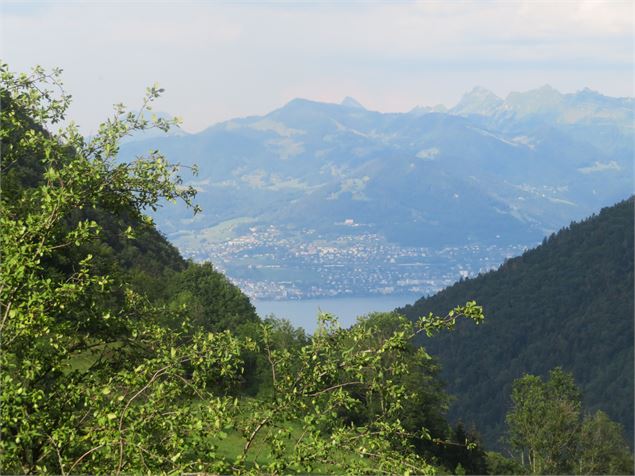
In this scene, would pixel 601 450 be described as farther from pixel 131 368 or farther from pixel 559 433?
pixel 131 368

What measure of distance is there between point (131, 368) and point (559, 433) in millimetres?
61894

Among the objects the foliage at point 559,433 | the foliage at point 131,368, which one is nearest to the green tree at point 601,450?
the foliage at point 559,433

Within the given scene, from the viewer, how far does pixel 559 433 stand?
6906 cm

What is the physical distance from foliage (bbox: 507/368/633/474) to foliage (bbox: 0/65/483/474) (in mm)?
60002

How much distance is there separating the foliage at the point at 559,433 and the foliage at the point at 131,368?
2362 inches

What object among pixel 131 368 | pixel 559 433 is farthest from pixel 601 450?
pixel 131 368

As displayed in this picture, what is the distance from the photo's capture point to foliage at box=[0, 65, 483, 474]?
10.5m

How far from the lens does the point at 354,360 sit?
427 inches

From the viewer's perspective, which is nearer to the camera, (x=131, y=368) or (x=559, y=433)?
(x=131, y=368)

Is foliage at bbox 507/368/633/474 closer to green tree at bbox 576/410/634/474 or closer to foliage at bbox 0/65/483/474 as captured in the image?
green tree at bbox 576/410/634/474

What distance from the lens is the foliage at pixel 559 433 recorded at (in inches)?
2714

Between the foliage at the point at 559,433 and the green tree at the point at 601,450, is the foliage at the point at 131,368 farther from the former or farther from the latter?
the green tree at the point at 601,450

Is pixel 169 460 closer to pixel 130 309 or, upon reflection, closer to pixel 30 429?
pixel 30 429

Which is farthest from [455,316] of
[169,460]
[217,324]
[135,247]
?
[135,247]
